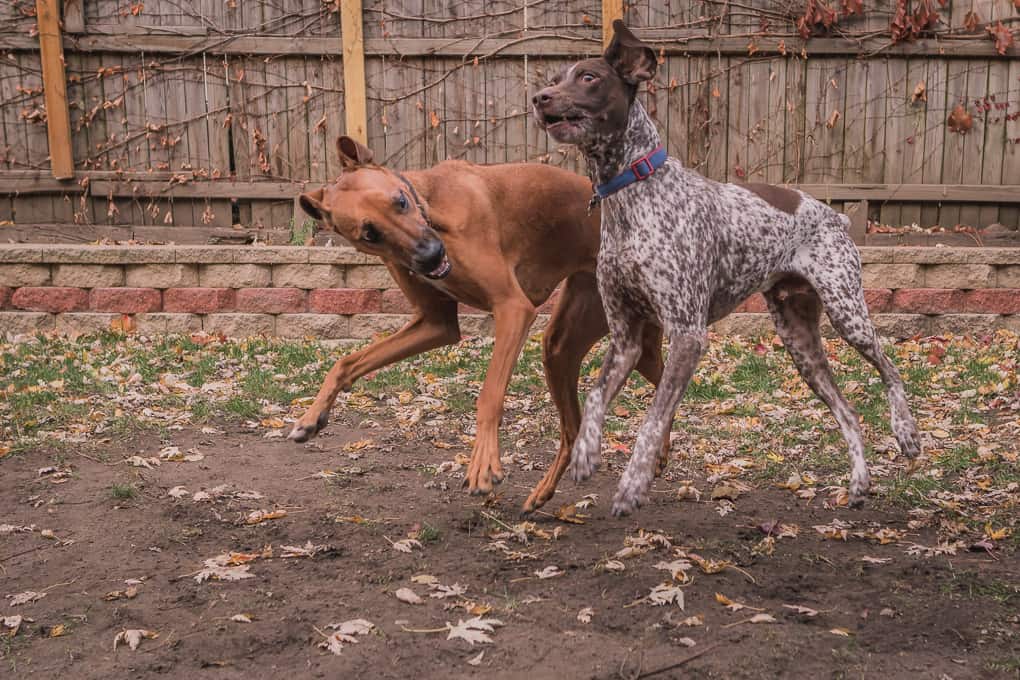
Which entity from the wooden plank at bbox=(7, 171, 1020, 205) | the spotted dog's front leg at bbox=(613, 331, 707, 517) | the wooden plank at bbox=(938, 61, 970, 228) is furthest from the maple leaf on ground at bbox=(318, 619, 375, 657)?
the wooden plank at bbox=(938, 61, 970, 228)

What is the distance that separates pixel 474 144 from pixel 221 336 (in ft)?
9.03

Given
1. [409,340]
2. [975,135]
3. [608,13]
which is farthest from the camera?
[975,135]

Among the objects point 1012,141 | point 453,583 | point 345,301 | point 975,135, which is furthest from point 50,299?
point 1012,141

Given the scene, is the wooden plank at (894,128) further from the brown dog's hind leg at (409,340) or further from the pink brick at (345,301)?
the brown dog's hind leg at (409,340)

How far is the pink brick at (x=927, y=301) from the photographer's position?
810 centimetres

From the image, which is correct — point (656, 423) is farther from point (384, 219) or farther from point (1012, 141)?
point (1012, 141)

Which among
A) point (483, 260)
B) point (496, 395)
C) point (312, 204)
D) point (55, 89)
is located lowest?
point (496, 395)

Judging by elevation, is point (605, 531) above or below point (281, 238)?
below

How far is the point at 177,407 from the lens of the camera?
665cm

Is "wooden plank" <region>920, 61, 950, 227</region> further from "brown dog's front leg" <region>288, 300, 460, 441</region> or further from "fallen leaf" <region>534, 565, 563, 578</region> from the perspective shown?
"fallen leaf" <region>534, 565, 563, 578</region>

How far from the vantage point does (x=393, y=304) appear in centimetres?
817

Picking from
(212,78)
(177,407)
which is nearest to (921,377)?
(177,407)

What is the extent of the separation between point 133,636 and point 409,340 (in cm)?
169

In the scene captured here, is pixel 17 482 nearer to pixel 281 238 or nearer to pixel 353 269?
pixel 353 269
